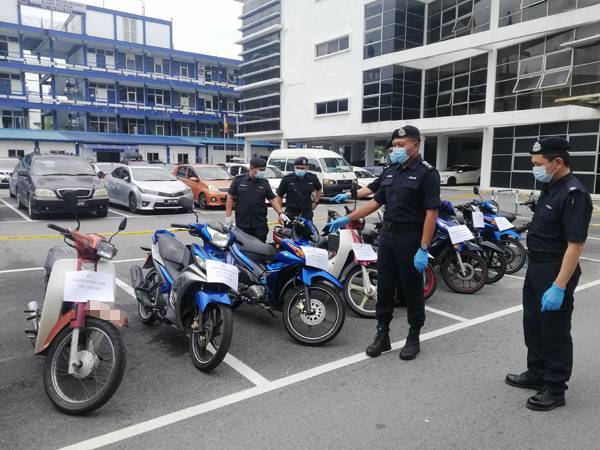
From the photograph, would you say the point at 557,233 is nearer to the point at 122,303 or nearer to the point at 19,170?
the point at 122,303

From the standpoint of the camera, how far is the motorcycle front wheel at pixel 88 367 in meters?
3.10

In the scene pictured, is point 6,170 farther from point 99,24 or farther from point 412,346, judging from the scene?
point 99,24

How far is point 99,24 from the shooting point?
5238 centimetres

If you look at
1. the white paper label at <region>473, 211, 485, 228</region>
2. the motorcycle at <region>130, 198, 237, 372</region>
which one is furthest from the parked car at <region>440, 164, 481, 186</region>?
the motorcycle at <region>130, 198, 237, 372</region>

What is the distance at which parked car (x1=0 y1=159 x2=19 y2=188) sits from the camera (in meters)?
23.0

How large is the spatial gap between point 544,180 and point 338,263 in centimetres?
264

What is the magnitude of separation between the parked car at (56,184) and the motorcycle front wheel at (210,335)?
9.03 metres

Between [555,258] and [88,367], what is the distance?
3297mm

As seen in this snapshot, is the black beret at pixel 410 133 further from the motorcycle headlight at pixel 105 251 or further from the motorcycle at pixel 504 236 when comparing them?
the motorcycle at pixel 504 236

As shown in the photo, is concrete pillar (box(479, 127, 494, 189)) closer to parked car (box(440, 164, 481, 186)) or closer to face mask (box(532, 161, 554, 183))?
parked car (box(440, 164, 481, 186))

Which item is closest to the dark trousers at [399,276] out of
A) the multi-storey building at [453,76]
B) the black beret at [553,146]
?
the black beret at [553,146]

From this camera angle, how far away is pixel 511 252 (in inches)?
299

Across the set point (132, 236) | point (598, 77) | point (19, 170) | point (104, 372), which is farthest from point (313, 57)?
point (104, 372)

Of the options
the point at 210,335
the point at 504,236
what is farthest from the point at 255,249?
the point at 504,236
